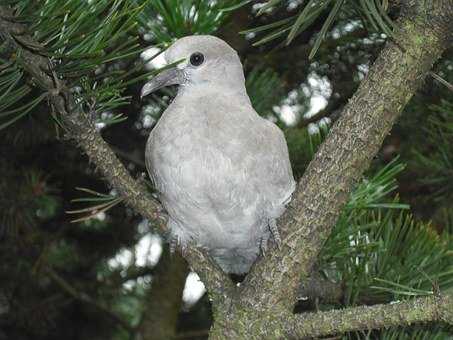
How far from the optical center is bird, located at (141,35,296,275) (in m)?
1.74

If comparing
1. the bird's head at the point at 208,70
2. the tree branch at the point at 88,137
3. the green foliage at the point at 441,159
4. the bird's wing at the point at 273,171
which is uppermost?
the tree branch at the point at 88,137

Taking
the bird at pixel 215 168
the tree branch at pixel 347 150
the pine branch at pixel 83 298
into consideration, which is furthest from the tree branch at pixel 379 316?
the pine branch at pixel 83 298

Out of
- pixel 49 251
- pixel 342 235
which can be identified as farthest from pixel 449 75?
pixel 49 251

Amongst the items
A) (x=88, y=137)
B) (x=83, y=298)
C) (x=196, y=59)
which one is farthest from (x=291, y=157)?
(x=83, y=298)

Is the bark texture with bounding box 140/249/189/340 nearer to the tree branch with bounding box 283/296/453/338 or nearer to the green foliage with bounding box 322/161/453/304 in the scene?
the green foliage with bounding box 322/161/453/304

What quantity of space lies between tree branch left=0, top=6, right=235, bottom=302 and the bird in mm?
267

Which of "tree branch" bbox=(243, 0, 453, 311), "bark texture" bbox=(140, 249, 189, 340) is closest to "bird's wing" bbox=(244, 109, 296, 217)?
"tree branch" bbox=(243, 0, 453, 311)

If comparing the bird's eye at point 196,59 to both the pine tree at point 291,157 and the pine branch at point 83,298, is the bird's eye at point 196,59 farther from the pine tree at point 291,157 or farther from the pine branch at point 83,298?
the pine branch at point 83,298

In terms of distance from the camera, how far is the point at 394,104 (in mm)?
1270

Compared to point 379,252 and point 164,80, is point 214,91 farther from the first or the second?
point 379,252

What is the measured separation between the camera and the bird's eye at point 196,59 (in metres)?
1.90

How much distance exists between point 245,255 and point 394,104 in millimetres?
857

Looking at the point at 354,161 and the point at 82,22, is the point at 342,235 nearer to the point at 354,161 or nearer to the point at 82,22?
the point at 354,161

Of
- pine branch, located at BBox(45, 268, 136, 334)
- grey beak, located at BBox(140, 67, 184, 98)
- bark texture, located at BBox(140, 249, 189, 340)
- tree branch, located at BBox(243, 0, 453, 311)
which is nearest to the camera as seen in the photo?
tree branch, located at BBox(243, 0, 453, 311)
